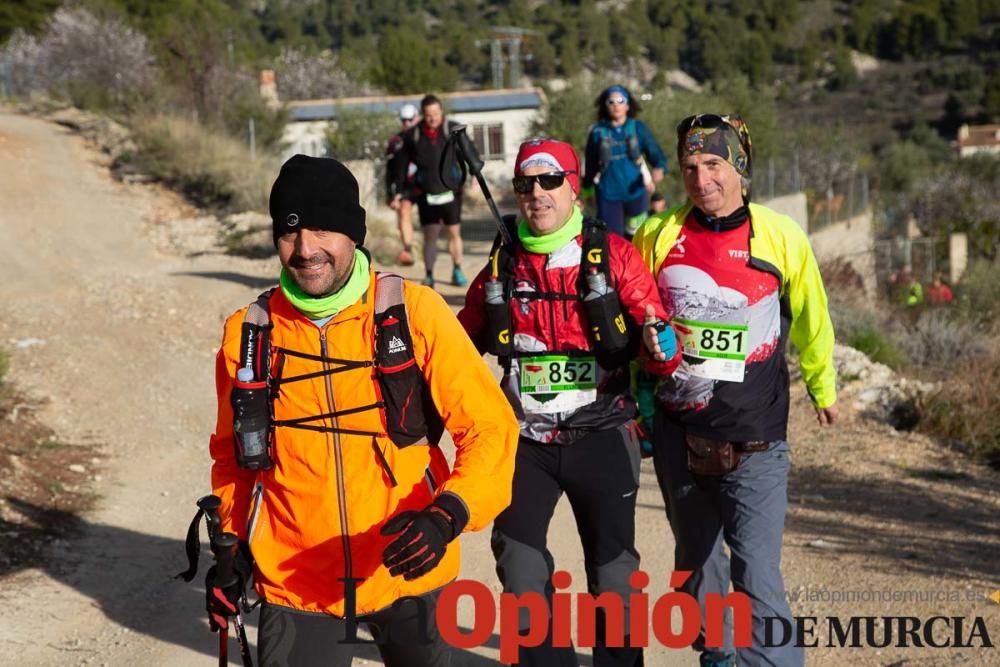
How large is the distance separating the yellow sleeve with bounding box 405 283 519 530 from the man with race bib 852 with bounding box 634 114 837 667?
4.28ft

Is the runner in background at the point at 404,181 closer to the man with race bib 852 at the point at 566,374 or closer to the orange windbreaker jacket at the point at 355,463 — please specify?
the man with race bib 852 at the point at 566,374

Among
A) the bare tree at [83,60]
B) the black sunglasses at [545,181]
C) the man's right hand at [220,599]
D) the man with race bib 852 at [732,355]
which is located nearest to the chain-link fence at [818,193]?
the bare tree at [83,60]

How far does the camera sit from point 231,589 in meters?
3.21

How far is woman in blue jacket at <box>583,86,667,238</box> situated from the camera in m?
9.21

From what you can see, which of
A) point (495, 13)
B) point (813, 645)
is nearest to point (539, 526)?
point (813, 645)

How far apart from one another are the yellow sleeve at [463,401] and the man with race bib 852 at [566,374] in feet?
3.18

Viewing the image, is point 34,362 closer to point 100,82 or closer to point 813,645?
point 813,645

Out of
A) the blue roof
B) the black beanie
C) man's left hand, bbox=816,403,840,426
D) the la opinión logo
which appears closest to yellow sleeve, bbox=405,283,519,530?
the black beanie

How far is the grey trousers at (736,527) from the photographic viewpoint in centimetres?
417

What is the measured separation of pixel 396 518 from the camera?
2.91m

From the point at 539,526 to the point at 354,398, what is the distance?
3.95ft

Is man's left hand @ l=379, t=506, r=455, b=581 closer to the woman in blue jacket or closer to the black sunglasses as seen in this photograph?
the black sunglasses

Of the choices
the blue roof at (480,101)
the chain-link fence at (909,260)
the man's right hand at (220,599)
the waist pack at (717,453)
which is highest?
the blue roof at (480,101)

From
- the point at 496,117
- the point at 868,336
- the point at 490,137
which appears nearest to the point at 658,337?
the point at 868,336
